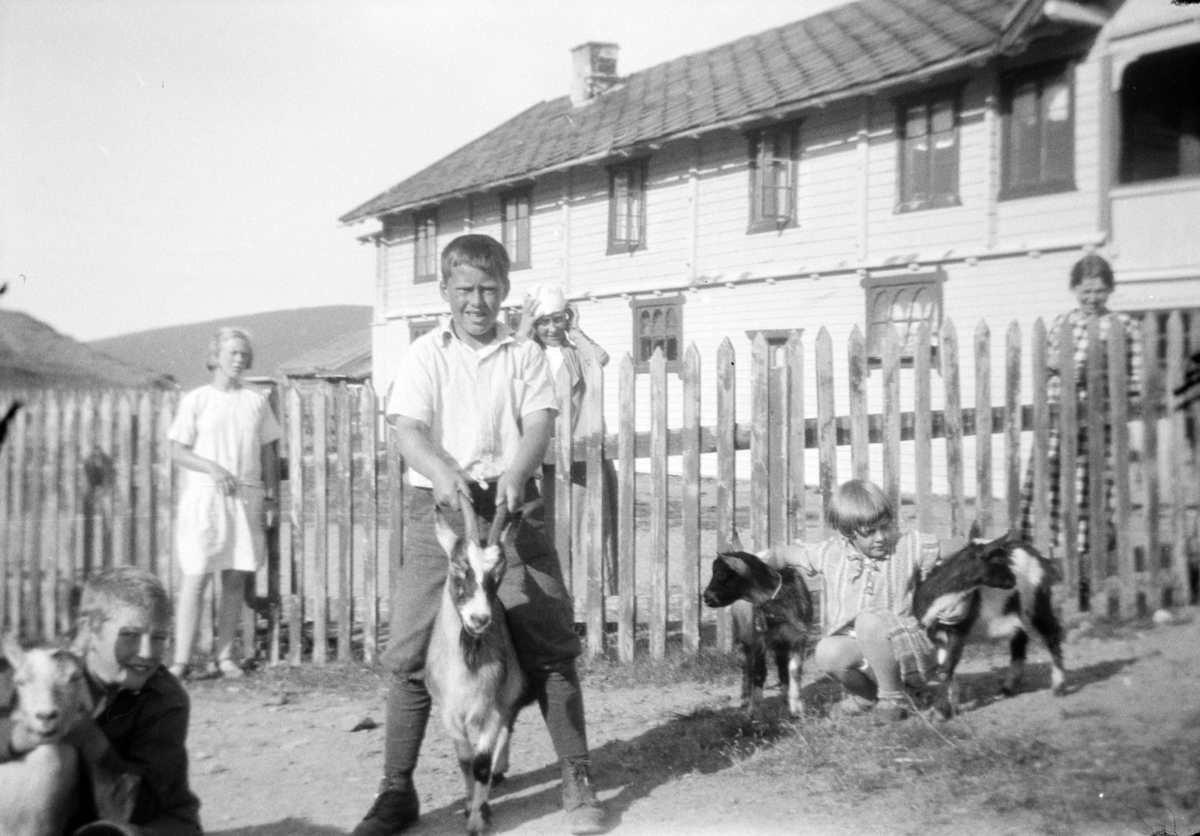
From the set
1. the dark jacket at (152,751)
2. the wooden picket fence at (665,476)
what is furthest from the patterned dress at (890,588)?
the dark jacket at (152,751)

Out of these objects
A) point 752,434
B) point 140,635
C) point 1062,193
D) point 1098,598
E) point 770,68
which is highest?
point 770,68

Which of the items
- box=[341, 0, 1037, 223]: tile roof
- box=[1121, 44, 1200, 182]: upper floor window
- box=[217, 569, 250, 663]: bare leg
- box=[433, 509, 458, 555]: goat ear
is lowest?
box=[217, 569, 250, 663]: bare leg

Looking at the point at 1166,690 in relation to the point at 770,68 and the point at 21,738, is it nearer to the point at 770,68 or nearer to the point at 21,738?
the point at 21,738

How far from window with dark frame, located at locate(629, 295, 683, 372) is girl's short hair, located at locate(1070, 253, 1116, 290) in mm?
3785

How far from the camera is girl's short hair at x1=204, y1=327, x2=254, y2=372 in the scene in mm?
5586

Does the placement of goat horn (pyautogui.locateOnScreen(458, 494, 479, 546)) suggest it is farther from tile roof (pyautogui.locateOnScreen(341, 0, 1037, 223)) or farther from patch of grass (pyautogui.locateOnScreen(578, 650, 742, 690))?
tile roof (pyautogui.locateOnScreen(341, 0, 1037, 223))

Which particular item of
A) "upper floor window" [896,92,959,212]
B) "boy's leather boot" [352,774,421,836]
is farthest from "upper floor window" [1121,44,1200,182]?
"boy's leather boot" [352,774,421,836]

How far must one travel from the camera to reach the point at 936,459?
6.25 meters

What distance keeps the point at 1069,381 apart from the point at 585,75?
3283mm

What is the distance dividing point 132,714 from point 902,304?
373 inches

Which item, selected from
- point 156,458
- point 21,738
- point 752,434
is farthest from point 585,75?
point 21,738

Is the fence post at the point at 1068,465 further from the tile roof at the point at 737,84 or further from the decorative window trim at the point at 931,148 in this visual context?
the decorative window trim at the point at 931,148

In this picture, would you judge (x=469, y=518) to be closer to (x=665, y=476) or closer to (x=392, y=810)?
(x=392, y=810)

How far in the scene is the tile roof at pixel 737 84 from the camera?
866cm
